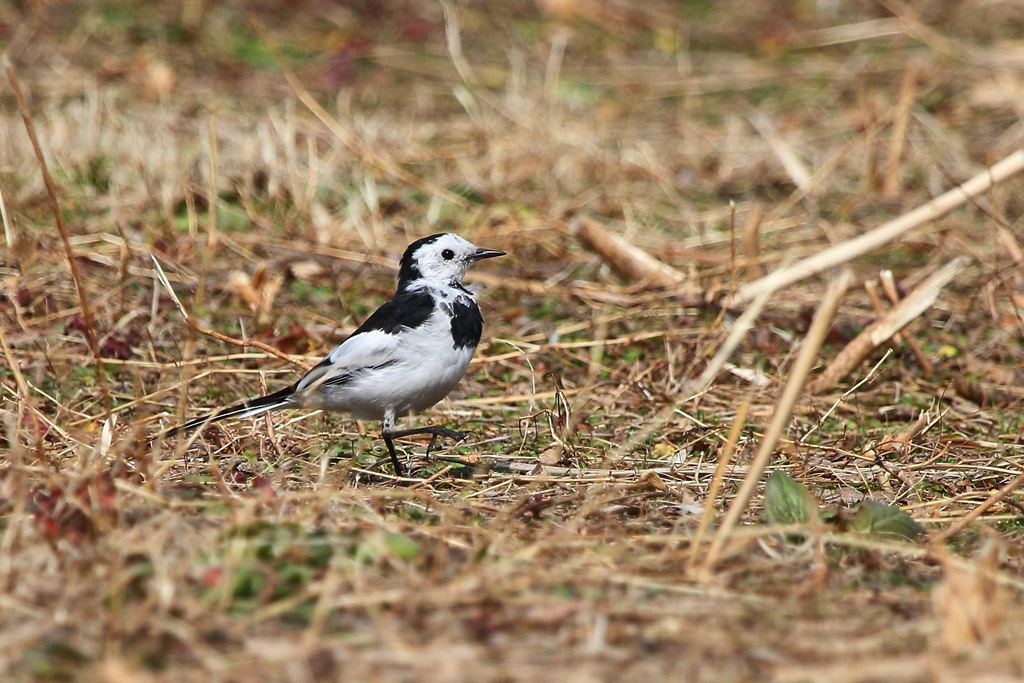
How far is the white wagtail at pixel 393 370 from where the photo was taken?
4.18 metres

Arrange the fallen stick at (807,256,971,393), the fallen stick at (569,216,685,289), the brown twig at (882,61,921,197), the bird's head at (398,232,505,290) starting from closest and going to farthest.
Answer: the bird's head at (398,232,505,290) < the fallen stick at (807,256,971,393) < the fallen stick at (569,216,685,289) < the brown twig at (882,61,921,197)

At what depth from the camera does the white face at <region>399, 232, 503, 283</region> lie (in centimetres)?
480

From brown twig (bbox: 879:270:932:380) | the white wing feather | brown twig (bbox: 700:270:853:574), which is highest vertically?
brown twig (bbox: 700:270:853:574)

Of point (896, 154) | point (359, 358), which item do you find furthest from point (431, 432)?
point (896, 154)

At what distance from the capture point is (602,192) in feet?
24.8

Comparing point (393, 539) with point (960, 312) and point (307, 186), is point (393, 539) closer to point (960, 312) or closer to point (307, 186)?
point (960, 312)

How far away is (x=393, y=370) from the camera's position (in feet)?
13.9

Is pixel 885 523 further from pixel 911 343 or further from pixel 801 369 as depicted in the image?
pixel 911 343

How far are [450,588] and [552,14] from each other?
10095 mm

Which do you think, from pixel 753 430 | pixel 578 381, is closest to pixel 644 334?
pixel 578 381

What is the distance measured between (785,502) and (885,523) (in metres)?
0.29

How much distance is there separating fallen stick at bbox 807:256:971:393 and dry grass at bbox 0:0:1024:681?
141mm

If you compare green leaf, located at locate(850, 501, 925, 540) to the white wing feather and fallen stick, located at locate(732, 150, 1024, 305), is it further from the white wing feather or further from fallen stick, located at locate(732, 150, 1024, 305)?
the white wing feather

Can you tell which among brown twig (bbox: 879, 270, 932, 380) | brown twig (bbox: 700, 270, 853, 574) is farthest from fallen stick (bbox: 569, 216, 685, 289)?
brown twig (bbox: 700, 270, 853, 574)
